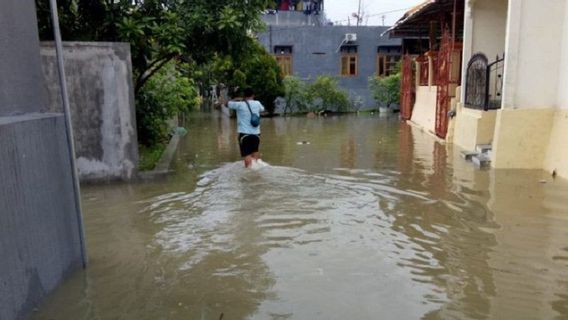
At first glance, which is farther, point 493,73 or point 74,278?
point 493,73

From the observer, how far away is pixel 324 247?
498 centimetres

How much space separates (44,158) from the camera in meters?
3.76

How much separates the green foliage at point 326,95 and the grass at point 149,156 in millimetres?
15846

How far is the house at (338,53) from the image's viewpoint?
94.4ft

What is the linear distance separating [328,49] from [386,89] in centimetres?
446

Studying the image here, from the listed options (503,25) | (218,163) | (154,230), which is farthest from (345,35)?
(154,230)

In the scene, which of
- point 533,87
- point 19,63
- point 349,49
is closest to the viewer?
point 19,63

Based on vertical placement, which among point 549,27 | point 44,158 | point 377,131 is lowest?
point 377,131

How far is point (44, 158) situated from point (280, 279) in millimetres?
2099

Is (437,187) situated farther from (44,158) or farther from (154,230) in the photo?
(44,158)

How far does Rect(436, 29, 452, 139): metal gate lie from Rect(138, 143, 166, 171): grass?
25.1 feet

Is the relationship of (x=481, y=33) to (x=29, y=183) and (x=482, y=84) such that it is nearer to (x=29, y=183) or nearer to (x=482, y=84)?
(x=482, y=84)

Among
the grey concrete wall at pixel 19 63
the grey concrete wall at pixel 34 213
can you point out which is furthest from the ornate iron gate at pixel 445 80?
the grey concrete wall at pixel 19 63

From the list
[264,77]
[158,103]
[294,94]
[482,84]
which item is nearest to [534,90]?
[482,84]
